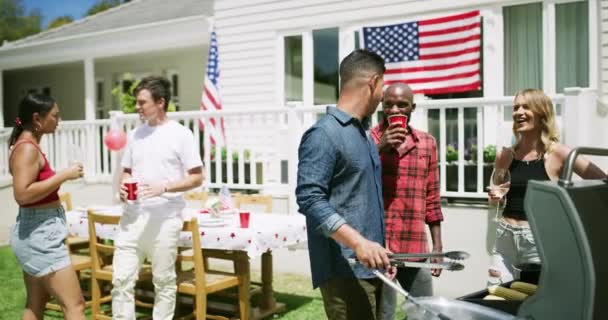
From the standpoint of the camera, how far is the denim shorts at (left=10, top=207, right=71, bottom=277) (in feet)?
11.3

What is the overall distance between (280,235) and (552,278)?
3442 millimetres

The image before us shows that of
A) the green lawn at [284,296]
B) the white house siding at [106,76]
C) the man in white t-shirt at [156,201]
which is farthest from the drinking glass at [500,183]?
the white house siding at [106,76]

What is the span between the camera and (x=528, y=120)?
3.53 m

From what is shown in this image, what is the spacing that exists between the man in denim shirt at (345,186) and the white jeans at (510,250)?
1.31 metres

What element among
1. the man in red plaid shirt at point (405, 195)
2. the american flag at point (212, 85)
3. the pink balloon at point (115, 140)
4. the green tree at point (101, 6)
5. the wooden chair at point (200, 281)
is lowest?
the wooden chair at point (200, 281)

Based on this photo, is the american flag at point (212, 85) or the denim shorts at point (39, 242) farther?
the american flag at point (212, 85)

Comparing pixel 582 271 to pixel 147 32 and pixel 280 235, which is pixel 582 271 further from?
pixel 147 32

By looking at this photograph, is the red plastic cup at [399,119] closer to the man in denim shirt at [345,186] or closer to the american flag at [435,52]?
the man in denim shirt at [345,186]

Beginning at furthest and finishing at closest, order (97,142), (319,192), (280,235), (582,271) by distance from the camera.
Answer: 1. (97,142)
2. (280,235)
3. (319,192)
4. (582,271)

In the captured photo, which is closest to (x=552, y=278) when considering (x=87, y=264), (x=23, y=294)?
(x=87, y=264)

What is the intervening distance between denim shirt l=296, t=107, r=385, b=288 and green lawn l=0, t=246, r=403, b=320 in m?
3.00

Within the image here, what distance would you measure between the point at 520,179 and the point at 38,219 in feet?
9.76

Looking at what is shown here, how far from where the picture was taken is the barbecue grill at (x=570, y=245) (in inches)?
63.0

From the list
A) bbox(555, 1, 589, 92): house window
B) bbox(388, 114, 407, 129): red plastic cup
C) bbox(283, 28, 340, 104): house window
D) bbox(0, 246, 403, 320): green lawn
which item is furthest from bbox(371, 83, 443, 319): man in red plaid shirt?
bbox(283, 28, 340, 104): house window
